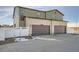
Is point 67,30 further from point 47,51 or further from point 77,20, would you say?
point 47,51

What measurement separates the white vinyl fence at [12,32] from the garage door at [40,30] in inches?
10.1

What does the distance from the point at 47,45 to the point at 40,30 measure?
0.64 metres

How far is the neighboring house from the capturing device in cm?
463

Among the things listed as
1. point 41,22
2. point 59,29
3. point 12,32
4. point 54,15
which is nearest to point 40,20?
point 41,22

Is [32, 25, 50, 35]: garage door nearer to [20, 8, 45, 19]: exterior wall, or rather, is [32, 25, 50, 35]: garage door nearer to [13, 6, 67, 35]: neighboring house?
[13, 6, 67, 35]: neighboring house

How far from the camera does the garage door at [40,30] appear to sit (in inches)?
190

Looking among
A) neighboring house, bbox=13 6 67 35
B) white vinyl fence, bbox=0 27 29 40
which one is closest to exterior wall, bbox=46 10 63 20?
neighboring house, bbox=13 6 67 35

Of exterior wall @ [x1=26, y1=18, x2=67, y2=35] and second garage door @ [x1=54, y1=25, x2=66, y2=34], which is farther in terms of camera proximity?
second garage door @ [x1=54, y1=25, x2=66, y2=34]

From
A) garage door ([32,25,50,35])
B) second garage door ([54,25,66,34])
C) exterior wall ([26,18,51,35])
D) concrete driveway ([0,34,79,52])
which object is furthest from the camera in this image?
second garage door ([54,25,66,34])

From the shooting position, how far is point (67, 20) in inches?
188

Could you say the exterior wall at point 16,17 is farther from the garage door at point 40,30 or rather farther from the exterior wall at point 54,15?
the exterior wall at point 54,15

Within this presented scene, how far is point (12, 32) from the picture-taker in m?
4.65

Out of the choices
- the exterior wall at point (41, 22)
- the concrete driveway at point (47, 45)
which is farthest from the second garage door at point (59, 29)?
the concrete driveway at point (47, 45)

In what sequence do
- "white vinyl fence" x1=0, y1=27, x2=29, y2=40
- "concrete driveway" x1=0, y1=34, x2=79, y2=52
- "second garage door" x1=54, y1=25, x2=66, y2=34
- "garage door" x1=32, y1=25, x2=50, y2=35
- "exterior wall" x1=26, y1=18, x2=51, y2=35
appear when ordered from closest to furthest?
1. "concrete driveway" x1=0, y1=34, x2=79, y2=52
2. "white vinyl fence" x1=0, y1=27, x2=29, y2=40
3. "exterior wall" x1=26, y1=18, x2=51, y2=35
4. "garage door" x1=32, y1=25, x2=50, y2=35
5. "second garage door" x1=54, y1=25, x2=66, y2=34
